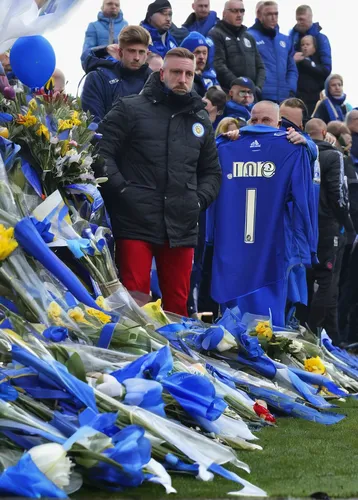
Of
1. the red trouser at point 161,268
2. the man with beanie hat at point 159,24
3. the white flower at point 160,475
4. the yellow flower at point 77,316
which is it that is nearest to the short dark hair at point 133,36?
the red trouser at point 161,268

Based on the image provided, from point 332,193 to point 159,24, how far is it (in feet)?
8.60

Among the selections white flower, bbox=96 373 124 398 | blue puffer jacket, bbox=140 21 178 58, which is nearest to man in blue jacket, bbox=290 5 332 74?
blue puffer jacket, bbox=140 21 178 58

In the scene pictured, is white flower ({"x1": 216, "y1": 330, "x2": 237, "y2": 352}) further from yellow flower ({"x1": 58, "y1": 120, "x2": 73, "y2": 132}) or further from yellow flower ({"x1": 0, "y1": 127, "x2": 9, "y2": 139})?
yellow flower ({"x1": 0, "y1": 127, "x2": 9, "y2": 139})

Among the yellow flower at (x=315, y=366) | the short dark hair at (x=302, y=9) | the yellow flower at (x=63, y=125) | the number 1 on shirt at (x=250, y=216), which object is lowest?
the yellow flower at (x=315, y=366)

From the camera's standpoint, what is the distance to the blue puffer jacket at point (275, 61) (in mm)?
14836

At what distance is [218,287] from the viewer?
10312 millimetres

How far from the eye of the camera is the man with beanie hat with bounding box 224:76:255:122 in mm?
12312

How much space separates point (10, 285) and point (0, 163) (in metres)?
0.85

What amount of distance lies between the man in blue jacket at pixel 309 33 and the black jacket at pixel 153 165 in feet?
24.8

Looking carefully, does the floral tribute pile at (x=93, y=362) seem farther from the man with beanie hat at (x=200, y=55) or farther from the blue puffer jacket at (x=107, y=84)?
the man with beanie hat at (x=200, y=55)

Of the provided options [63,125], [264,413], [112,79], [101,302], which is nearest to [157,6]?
[112,79]

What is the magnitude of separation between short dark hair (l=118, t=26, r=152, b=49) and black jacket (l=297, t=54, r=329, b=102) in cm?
682

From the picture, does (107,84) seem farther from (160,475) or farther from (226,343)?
(160,475)

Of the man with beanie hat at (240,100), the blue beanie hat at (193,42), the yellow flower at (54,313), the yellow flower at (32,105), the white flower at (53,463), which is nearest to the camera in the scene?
the white flower at (53,463)
